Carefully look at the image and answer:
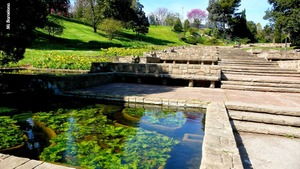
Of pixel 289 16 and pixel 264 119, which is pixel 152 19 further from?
pixel 264 119

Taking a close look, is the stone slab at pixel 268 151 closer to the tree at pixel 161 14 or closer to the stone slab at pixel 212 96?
the stone slab at pixel 212 96

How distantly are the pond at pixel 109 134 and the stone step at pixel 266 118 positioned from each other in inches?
34.1

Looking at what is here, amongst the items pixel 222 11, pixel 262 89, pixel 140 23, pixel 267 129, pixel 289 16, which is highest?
pixel 222 11

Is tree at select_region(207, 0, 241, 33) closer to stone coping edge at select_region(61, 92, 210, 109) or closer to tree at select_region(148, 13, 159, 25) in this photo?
tree at select_region(148, 13, 159, 25)

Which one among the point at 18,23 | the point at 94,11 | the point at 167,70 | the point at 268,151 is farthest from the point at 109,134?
the point at 94,11

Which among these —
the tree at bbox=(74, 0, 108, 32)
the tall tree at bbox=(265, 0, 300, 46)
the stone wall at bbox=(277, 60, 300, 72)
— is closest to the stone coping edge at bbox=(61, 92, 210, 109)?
the stone wall at bbox=(277, 60, 300, 72)

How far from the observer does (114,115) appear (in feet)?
18.5

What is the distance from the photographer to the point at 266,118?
4.73 metres

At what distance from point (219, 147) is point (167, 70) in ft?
25.0

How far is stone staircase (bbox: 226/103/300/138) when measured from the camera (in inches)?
171

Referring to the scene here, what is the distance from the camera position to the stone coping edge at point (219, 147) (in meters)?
2.44

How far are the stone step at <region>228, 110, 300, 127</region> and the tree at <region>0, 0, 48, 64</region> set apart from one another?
6.53m

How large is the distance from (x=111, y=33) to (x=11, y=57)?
31.9 metres

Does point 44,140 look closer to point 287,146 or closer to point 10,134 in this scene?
point 10,134
